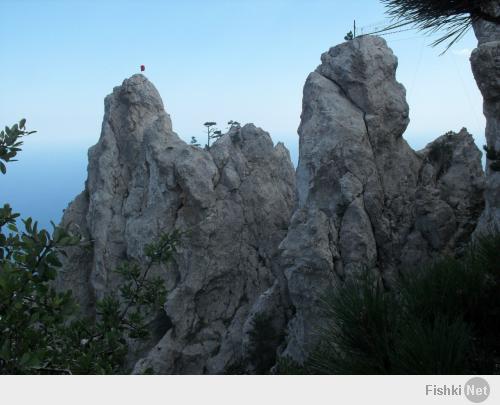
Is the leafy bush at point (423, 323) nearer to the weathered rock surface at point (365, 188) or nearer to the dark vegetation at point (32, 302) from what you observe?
the dark vegetation at point (32, 302)

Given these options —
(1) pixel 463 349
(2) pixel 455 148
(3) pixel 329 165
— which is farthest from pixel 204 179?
(1) pixel 463 349

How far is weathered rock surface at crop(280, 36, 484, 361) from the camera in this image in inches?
653

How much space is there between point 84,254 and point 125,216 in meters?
3.67

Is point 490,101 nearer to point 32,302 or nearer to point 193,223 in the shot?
point 32,302

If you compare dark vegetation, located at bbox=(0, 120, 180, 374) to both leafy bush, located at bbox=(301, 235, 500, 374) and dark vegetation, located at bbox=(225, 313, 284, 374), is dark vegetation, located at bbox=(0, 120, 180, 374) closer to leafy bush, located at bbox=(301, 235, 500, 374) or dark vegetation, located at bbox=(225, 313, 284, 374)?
leafy bush, located at bbox=(301, 235, 500, 374)

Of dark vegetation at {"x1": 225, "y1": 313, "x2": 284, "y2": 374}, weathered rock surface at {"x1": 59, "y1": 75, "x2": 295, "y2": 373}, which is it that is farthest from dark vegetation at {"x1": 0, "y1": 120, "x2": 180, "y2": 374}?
weathered rock surface at {"x1": 59, "y1": 75, "x2": 295, "y2": 373}

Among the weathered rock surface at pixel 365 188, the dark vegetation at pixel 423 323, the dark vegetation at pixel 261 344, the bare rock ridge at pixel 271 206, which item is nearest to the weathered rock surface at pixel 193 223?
the bare rock ridge at pixel 271 206

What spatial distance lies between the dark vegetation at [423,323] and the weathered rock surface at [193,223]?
16.3 m

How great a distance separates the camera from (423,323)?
5.13 m

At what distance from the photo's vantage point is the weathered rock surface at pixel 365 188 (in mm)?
16594

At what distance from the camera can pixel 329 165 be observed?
17.8 meters

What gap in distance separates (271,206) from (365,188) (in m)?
8.33

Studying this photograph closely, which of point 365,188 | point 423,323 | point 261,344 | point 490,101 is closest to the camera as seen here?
point 423,323

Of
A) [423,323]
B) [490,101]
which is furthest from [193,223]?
[423,323]
